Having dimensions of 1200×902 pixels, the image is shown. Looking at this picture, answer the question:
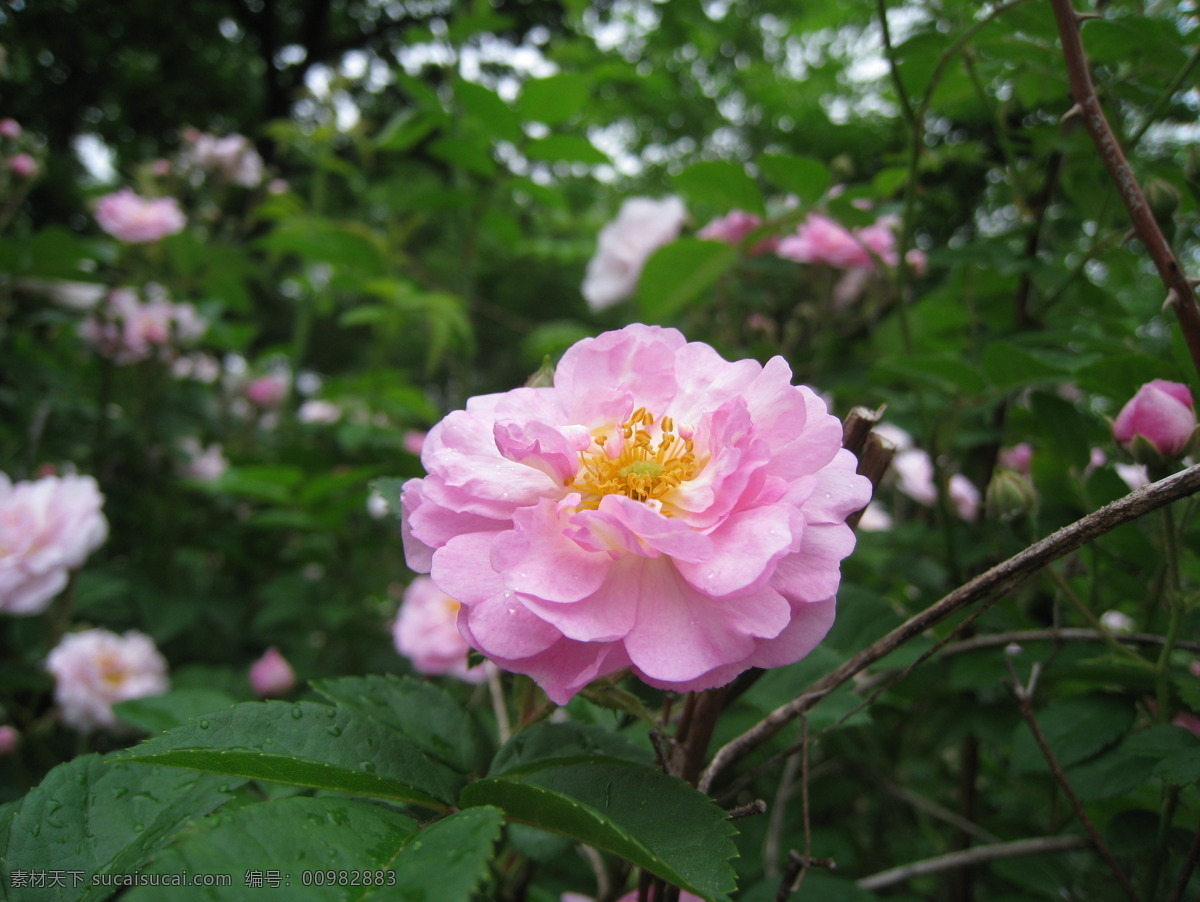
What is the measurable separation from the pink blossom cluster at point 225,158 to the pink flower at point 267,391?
0.69m

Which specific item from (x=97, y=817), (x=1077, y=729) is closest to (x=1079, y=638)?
(x=1077, y=729)

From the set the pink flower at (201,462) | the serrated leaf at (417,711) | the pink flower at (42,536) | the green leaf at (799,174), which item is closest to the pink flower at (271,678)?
the pink flower at (42,536)

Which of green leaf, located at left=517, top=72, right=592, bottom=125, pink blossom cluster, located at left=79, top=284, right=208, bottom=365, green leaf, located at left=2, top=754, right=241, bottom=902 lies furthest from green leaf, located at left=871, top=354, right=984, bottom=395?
pink blossom cluster, located at left=79, top=284, right=208, bottom=365

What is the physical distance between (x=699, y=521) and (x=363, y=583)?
1.51 m

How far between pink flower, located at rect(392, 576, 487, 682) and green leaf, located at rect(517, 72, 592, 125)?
3.13 ft

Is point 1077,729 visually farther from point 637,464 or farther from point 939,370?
point 637,464

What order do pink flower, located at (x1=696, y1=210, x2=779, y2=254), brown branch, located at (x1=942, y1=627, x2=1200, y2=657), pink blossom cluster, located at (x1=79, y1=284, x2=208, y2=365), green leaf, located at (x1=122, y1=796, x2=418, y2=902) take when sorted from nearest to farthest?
green leaf, located at (x1=122, y1=796, x2=418, y2=902) < brown branch, located at (x1=942, y1=627, x2=1200, y2=657) < pink flower, located at (x1=696, y1=210, x2=779, y2=254) < pink blossom cluster, located at (x1=79, y1=284, x2=208, y2=365)

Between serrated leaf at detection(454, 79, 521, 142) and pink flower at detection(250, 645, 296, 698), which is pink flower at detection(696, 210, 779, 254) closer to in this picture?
serrated leaf at detection(454, 79, 521, 142)

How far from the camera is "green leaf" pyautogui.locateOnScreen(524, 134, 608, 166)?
1.37 meters

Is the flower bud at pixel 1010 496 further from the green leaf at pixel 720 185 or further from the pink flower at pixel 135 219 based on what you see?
the pink flower at pixel 135 219

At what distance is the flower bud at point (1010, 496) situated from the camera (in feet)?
2.15

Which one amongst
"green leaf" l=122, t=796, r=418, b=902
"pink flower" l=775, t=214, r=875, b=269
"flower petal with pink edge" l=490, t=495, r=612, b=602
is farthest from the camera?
"pink flower" l=775, t=214, r=875, b=269

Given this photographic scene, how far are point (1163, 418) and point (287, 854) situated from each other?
642mm

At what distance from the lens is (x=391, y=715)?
0.54 meters
